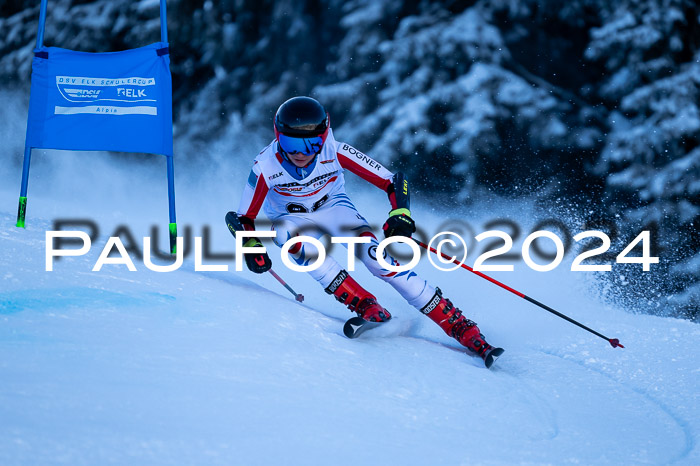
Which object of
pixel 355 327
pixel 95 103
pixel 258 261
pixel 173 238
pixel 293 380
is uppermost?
pixel 95 103

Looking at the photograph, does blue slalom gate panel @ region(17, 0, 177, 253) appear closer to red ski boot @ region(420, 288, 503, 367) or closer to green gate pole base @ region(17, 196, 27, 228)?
green gate pole base @ region(17, 196, 27, 228)

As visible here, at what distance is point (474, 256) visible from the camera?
24.1 feet

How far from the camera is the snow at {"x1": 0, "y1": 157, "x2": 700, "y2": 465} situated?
2.21 m

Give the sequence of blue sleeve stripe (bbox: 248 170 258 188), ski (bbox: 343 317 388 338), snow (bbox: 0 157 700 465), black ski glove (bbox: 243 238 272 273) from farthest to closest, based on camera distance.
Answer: blue sleeve stripe (bbox: 248 170 258 188)
black ski glove (bbox: 243 238 272 273)
ski (bbox: 343 317 388 338)
snow (bbox: 0 157 700 465)

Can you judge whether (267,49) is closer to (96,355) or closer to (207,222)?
(207,222)

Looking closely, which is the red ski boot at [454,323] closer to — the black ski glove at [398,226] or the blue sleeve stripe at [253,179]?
the black ski glove at [398,226]

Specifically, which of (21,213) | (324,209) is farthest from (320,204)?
(21,213)

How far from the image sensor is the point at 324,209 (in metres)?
4.10

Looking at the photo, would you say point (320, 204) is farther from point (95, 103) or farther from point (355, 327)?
point (95, 103)

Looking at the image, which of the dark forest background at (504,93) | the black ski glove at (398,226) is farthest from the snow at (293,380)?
the dark forest background at (504,93)

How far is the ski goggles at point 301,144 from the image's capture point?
3674 mm

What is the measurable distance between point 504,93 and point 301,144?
5.18 meters

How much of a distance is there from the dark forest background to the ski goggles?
4861 millimetres

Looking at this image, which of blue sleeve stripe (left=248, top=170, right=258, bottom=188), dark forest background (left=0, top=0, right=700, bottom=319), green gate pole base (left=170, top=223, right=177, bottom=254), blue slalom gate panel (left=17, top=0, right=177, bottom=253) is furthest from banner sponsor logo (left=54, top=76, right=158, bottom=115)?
dark forest background (left=0, top=0, right=700, bottom=319)
